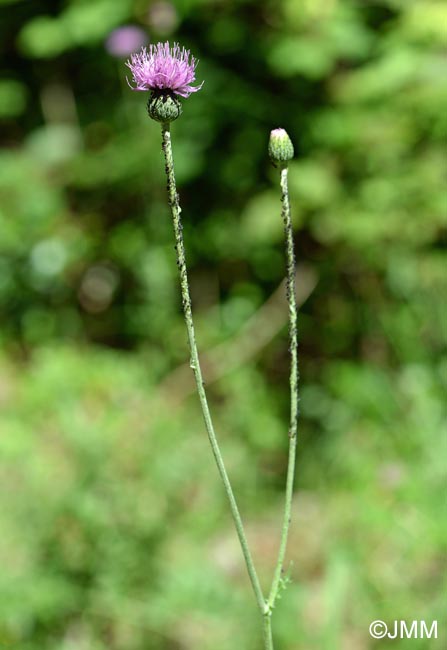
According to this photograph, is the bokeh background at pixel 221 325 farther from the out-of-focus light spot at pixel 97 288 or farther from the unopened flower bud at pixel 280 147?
the unopened flower bud at pixel 280 147

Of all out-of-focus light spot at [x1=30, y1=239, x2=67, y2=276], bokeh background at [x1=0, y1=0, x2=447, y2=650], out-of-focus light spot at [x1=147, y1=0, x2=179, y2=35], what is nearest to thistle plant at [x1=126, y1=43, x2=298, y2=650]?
bokeh background at [x1=0, y1=0, x2=447, y2=650]

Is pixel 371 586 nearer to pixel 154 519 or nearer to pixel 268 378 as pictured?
pixel 154 519

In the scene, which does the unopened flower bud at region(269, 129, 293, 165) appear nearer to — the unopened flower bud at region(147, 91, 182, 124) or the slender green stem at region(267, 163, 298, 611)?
the slender green stem at region(267, 163, 298, 611)

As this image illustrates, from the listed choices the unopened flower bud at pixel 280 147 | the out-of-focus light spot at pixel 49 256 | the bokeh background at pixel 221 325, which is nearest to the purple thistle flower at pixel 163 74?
the unopened flower bud at pixel 280 147

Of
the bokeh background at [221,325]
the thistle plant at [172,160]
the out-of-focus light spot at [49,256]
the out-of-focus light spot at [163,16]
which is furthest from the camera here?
the out-of-focus light spot at [49,256]

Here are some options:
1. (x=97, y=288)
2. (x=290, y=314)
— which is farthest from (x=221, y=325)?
(x=290, y=314)

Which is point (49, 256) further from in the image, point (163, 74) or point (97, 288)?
point (163, 74)
